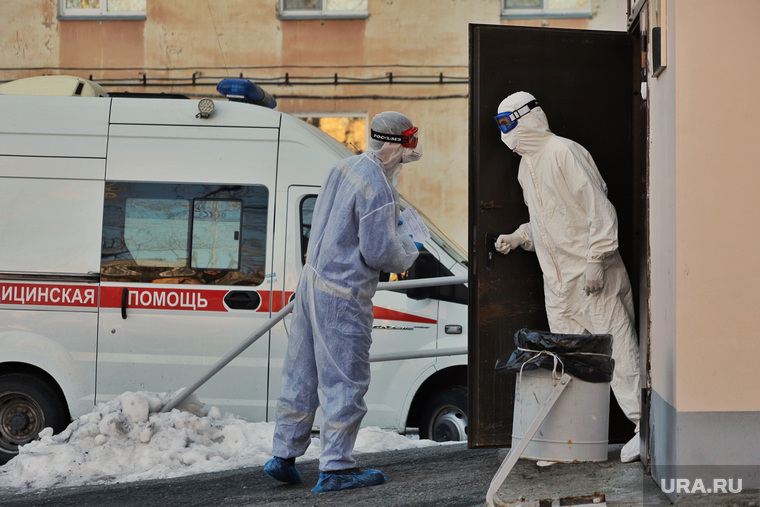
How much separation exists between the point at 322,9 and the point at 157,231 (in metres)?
6.90

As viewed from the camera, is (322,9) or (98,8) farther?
(98,8)

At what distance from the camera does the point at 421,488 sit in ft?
14.6

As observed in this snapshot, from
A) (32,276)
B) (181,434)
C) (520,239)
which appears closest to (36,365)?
(32,276)

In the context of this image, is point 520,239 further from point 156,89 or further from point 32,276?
point 156,89

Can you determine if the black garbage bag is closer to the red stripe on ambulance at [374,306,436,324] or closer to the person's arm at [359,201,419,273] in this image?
the person's arm at [359,201,419,273]

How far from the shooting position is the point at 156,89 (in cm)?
1269

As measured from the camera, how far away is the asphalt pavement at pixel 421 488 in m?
3.94

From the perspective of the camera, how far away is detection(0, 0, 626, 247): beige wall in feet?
40.5

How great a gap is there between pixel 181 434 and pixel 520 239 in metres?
2.39


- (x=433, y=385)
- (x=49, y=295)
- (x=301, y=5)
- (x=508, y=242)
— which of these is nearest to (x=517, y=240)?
(x=508, y=242)

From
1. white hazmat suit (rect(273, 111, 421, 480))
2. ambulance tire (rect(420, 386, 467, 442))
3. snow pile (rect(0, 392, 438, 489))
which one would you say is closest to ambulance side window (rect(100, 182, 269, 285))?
snow pile (rect(0, 392, 438, 489))

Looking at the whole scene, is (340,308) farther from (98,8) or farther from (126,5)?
(98,8)

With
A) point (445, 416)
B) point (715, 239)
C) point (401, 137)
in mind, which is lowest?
point (445, 416)

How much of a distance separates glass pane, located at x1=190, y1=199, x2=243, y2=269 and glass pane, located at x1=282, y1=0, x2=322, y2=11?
679cm
